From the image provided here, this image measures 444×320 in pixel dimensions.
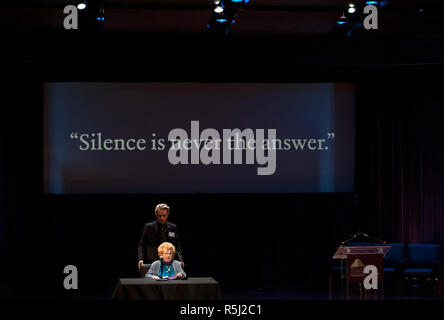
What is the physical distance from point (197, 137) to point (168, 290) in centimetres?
433

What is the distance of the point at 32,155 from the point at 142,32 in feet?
8.08

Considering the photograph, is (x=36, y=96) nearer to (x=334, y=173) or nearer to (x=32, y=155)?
(x=32, y=155)

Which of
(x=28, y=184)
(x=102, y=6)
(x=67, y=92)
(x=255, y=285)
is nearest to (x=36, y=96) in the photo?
(x=67, y=92)

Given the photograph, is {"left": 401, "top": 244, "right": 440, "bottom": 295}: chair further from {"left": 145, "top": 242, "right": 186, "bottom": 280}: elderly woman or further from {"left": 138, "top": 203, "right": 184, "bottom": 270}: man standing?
{"left": 145, "top": 242, "right": 186, "bottom": 280}: elderly woman

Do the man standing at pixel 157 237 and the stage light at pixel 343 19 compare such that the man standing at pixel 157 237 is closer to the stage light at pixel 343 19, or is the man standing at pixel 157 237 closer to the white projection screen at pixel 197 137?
the white projection screen at pixel 197 137

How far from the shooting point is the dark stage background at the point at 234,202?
9.51 metres

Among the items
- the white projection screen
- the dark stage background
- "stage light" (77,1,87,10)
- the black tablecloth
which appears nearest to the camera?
the black tablecloth

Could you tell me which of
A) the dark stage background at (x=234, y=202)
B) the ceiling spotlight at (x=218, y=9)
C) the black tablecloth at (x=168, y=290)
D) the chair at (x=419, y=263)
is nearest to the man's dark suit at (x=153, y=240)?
the black tablecloth at (x=168, y=290)

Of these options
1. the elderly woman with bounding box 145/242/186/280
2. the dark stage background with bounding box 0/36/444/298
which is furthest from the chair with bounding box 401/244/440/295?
the elderly woman with bounding box 145/242/186/280

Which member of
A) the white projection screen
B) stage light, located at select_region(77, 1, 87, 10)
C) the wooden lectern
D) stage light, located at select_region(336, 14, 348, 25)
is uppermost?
stage light, located at select_region(77, 1, 87, 10)

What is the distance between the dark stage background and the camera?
Answer: 31.2ft

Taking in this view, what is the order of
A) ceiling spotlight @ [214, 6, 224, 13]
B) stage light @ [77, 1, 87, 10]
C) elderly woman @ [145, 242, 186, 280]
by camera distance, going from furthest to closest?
ceiling spotlight @ [214, 6, 224, 13]
stage light @ [77, 1, 87, 10]
elderly woman @ [145, 242, 186, 280]

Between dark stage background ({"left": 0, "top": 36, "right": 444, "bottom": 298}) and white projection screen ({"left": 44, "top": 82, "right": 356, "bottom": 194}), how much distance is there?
17cm

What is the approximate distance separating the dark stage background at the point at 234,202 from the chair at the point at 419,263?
0.49 metres
